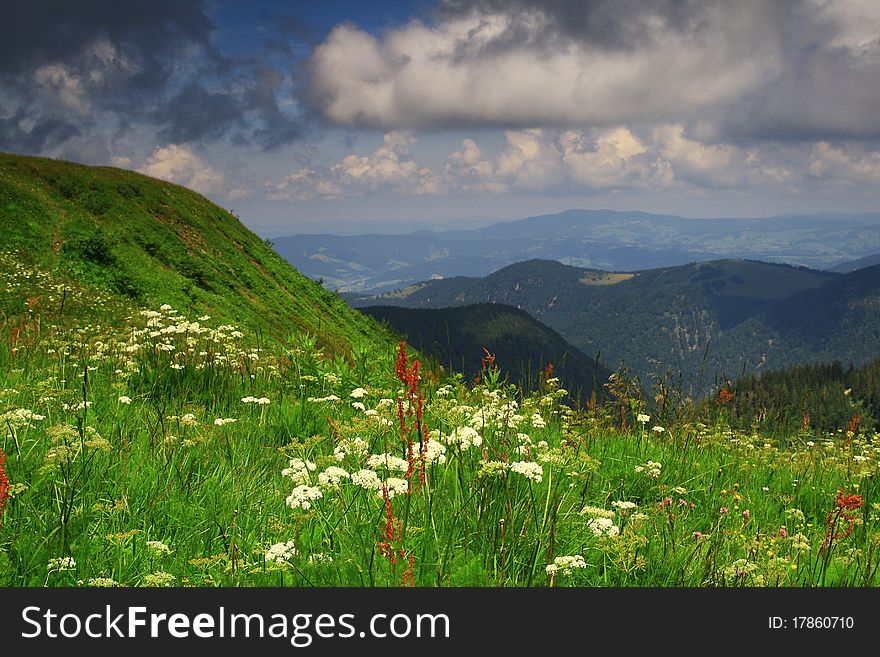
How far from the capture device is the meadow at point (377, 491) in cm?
312

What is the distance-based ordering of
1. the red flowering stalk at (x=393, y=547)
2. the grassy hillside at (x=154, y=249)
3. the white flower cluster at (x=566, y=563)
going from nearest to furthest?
1. the red flowering stalk at (x=393, y=547)
2. the white flower cluster at (x=566, y=563)
3. the grassy hillside at (x=154, y=249)

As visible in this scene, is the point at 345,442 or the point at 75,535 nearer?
the point at 75,535

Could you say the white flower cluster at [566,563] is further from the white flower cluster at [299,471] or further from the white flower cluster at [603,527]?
the white flower cluster at [299,471]

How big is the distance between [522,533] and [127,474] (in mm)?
2690

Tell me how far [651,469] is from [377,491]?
2.99m

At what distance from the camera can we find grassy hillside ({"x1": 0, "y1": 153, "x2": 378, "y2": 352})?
24828 mm

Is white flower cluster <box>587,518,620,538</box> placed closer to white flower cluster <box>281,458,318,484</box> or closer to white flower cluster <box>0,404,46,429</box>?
white flower cluster <box>281,458,318,484</box>

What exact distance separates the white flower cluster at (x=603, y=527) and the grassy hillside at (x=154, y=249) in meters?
15.8

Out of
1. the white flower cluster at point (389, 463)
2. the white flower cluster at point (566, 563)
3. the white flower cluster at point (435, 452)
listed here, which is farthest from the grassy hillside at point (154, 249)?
the white flower cluster at point (566, 563)

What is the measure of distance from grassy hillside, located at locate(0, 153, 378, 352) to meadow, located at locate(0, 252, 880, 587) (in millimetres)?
12553

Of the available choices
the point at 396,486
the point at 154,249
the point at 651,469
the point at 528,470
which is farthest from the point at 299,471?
the point at 154,249

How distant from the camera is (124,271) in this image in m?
25.6

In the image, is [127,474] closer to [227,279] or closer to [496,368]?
[496,368]

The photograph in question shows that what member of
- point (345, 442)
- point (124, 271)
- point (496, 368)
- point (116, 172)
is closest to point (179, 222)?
point (116, 172)
